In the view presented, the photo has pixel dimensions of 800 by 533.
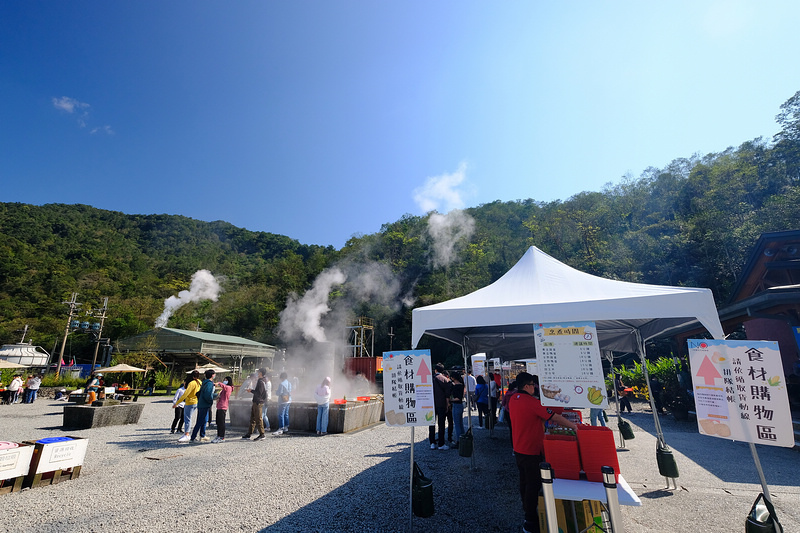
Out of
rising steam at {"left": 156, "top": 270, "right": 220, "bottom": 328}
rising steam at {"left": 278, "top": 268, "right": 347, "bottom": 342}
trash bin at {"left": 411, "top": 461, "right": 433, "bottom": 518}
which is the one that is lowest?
trash bin at {"left": 411, "top": 461, "right": 433, "bottom": 518}

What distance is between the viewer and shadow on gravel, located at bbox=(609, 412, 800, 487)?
216 inches

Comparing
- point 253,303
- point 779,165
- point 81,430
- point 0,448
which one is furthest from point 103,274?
point 779,165

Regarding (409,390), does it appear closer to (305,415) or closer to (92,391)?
(305,415)

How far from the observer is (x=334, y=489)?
198 inches

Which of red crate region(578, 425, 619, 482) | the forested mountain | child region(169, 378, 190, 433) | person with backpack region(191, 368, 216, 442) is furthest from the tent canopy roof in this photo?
the forested mountain

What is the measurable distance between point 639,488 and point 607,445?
9.45 ft

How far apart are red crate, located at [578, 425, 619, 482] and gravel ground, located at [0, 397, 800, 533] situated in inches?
51.6

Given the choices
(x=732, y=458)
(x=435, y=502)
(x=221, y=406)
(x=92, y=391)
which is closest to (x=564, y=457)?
(x=435, y=502)

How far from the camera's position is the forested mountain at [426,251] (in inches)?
1120

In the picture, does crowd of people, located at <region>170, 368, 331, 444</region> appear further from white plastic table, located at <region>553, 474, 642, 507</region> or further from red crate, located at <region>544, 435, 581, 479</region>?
white plastic table, located at <region>553, 474, 642, 507</region>

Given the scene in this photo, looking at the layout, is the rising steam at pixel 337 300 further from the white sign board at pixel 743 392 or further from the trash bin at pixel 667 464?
the white sign board at pixel 743 392

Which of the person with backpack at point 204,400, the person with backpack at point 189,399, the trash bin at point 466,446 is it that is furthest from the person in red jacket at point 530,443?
the person with backpack at point 189,399

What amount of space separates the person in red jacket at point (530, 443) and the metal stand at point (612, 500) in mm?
818

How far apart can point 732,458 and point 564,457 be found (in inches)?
236
